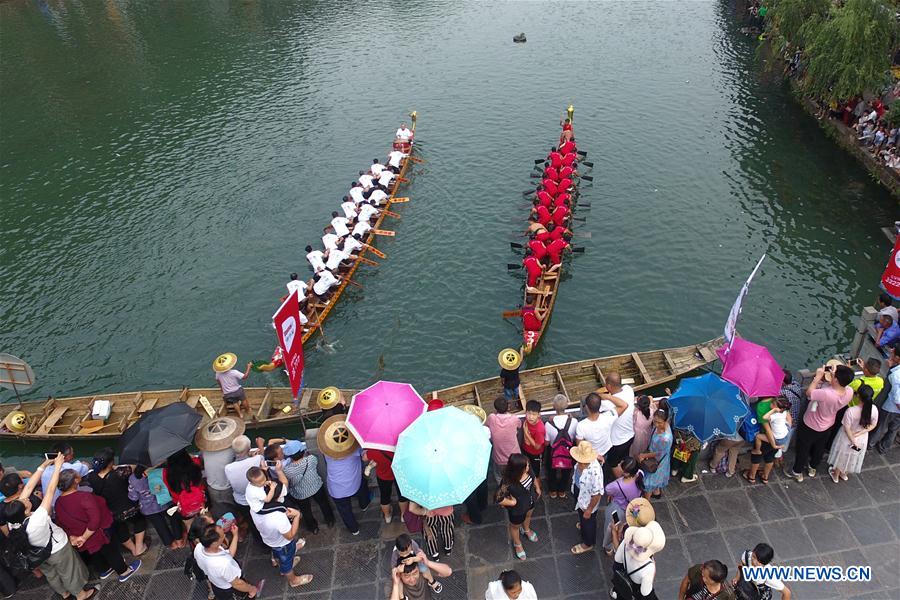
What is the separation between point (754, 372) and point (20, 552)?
12.8 meters

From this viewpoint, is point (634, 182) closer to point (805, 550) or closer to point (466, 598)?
point (805, 550)

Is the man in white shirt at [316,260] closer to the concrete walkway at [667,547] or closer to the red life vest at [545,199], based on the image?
the red life vest at [545,199]

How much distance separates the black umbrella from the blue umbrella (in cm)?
870

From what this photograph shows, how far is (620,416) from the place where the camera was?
11000mm

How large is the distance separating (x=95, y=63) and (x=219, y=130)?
2114 cm

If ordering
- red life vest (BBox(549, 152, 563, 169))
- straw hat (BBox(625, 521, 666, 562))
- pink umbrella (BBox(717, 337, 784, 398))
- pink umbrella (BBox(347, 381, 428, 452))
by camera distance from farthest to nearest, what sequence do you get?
red life vest (BBox(549, 152, 563, 169)) → pink umbrella (BBox(717, 337, 784, 398)) → pink umbrella (BBox(347, 381, 428, 452)) → straw hat (BBox(625, 521, 666, 562))

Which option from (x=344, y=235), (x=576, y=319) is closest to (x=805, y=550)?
(x=576, y=319)

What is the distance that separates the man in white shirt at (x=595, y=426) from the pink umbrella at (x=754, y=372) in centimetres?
277

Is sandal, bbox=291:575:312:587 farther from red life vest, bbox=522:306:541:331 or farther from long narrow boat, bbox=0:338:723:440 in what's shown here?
red life vest, bbox=522:306:541:331

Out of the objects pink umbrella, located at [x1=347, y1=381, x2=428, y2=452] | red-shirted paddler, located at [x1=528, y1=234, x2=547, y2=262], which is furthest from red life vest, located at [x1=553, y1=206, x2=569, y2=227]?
pink umbrella, located at [x1=347, y1=381, x2=428, y2=452]

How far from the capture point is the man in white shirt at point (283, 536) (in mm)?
9312

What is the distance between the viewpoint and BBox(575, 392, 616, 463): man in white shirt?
34.2ft

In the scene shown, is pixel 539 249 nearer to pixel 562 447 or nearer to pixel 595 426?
pixel 562 447

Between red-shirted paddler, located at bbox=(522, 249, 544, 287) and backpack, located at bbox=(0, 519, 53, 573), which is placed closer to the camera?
backpack, located at bbox=(0, 519, 53, 573)
